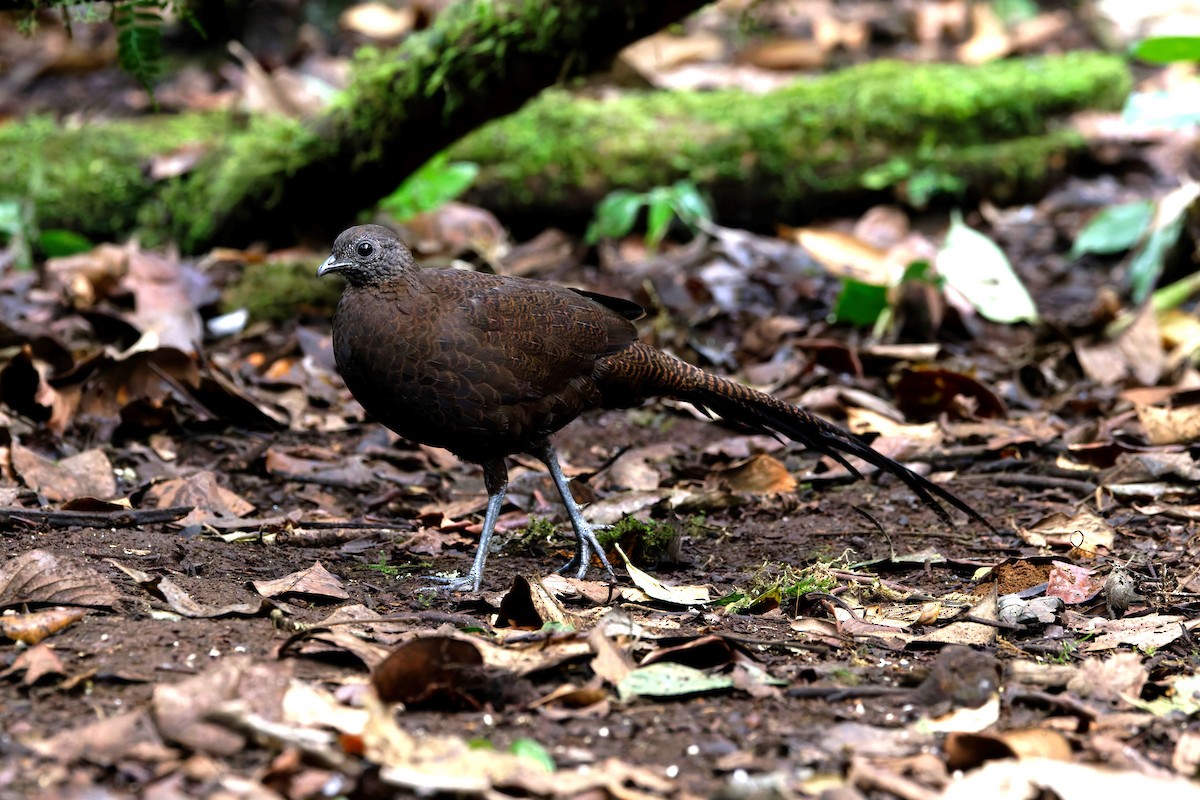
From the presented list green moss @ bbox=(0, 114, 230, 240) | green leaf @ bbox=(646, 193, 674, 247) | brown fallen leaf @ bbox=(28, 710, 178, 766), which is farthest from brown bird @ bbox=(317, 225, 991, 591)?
green moss @ bbox=(0, 114, 230, 240)

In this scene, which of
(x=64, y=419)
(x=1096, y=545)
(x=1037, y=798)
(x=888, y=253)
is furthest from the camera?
(x=888, y=253)

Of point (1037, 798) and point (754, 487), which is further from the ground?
point (1037, 798)

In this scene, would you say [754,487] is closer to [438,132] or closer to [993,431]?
[993,431]

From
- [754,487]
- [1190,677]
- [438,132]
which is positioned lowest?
[754,487]

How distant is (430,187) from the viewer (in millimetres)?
7879

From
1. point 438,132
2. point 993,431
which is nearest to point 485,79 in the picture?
point 438,132

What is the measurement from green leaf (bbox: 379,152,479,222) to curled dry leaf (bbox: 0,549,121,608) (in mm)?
4267

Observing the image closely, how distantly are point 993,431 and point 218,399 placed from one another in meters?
3.65

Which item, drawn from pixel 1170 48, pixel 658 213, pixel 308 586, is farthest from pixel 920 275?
pixel 308 586

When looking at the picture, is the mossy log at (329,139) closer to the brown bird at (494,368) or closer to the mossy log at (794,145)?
the mossy log at (794,145)

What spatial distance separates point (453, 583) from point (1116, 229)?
5.54 metres

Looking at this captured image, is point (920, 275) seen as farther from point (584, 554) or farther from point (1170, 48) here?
point (584, 554)

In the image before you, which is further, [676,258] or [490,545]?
[676,258]

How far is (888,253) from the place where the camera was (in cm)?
816
